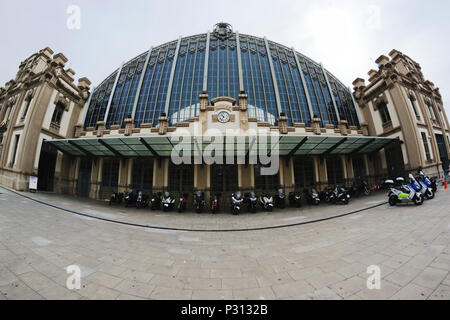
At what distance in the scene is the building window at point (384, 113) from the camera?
56.4 feet

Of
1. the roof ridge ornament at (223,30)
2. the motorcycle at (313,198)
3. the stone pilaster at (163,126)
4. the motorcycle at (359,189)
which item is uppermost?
the roof ridge ornament at (223,30)

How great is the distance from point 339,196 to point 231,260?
11.2m

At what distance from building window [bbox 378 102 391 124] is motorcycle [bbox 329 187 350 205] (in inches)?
485

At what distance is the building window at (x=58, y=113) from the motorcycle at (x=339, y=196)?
2792 centimetres

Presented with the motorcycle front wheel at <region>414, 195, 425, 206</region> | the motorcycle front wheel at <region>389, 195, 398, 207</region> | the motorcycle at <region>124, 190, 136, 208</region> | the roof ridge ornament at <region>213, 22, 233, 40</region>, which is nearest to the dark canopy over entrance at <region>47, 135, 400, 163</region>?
the motorcycle at <region>124, 190, 136, 208</region>

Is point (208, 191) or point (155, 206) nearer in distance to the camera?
point (155, 206)

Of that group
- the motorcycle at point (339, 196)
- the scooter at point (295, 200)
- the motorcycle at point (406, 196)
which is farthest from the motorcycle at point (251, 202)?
the motorcycle at point (406, 196)

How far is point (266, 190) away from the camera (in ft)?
46.4

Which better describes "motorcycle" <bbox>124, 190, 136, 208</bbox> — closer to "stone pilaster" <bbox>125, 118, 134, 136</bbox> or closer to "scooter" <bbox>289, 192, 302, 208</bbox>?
"stone pilaster" <bbox>125, 118, 134, 136</bbox>

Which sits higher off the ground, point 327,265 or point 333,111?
point 333,111

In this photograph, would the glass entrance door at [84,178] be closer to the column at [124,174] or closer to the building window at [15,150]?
the column at [124,174]

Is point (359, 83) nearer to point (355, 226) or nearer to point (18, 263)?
point (355, 226)

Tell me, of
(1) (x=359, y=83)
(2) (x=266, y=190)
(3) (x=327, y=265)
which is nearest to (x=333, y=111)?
(1) (x=359, y=83)
